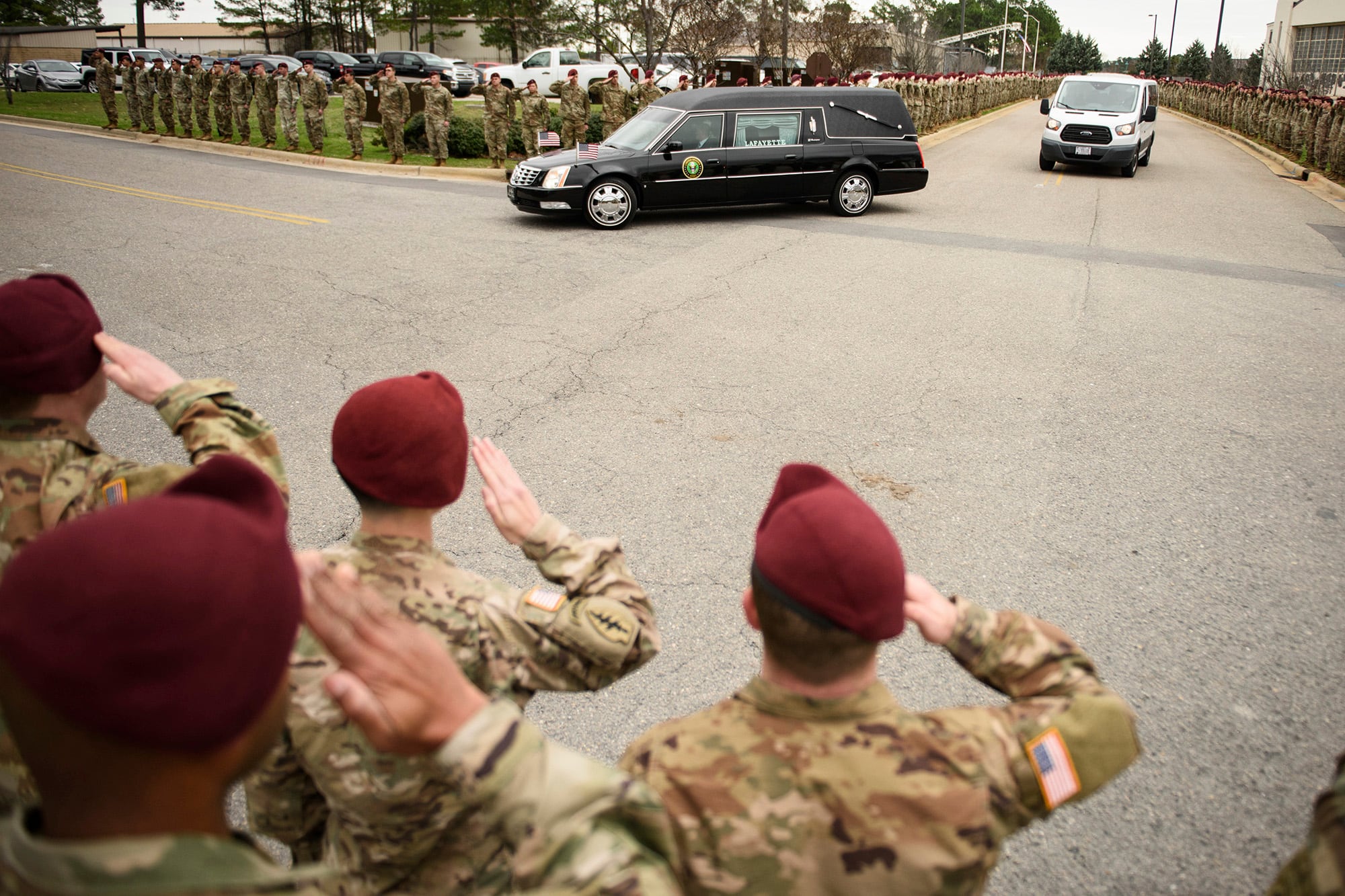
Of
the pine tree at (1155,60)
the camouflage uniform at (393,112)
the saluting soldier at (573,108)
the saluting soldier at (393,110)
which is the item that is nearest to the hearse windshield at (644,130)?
the saluting soldier at (393,110)

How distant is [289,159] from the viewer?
19.3 m

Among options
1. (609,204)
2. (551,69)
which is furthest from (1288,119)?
(551,69)

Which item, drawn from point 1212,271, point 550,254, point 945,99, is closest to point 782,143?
point 550,254

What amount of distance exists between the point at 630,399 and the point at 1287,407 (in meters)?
4.64

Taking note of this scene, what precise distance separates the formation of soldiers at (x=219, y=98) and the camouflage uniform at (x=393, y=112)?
1680mm

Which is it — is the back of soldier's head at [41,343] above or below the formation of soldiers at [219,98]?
below

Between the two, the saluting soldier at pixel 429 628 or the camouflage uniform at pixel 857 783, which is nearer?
the camouflage uniform at pixel 857 783

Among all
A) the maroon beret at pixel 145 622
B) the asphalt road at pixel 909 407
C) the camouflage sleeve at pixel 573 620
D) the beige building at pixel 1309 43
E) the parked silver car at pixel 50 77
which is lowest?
the asphalt road at pixel 909 407

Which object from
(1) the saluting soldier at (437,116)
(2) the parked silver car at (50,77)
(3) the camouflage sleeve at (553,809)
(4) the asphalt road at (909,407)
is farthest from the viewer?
(2) the parked silver car at (50,77)

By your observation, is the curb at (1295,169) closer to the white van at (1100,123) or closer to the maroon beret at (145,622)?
the white van at (1100,123)

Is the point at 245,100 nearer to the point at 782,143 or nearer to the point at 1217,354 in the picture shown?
the point at 782,143

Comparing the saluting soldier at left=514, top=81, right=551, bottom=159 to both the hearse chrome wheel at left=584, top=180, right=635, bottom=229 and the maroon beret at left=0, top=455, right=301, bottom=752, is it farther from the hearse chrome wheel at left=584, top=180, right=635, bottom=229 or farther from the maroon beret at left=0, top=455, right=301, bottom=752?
the maroon beret at left=0, top=455, right=301, bottom=752

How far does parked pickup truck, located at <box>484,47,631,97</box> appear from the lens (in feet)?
120

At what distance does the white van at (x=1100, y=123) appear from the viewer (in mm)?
19641
